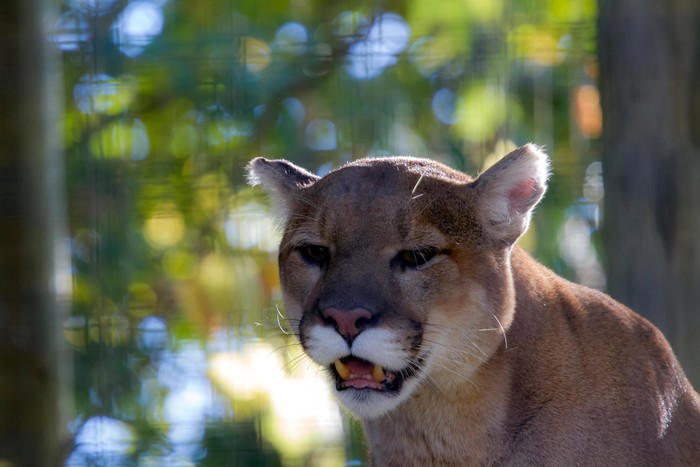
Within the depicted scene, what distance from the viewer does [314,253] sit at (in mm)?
2982

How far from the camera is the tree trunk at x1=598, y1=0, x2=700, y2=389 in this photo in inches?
132

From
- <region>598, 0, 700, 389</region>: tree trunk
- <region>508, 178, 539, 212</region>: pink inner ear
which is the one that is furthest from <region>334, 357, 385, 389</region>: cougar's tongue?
<region>598, 0, 700, 389</region>: tree trunk

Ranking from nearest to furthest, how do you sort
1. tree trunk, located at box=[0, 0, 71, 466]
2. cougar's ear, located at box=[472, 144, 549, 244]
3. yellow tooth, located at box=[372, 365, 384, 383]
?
yellow tooth, located at box=[372, 365, 384, 383] < cougar's ear, located at box=[472, 144, 549, 244] < tree trunk, located at box=[0, 0, 71, 466]

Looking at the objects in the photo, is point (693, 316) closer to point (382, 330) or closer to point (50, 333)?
point (382, 330)

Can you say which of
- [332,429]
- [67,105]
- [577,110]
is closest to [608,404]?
[332,429]

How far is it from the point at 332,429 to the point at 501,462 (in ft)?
7.39

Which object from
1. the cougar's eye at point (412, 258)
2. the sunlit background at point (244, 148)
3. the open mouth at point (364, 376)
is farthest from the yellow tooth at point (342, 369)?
the sunlit background at point (244, 148)

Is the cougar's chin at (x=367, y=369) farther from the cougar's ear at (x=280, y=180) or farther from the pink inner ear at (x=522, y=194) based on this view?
the cougar's ear at (x=280, y=180)

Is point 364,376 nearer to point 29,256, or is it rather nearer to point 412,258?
point 412,258

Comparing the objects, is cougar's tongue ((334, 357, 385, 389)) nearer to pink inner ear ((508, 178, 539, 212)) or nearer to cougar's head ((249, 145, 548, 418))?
cougar's head ((249, 145, 548, 418))

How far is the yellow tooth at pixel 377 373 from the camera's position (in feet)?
8.99

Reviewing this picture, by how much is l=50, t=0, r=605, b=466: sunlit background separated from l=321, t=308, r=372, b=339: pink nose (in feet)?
6.37

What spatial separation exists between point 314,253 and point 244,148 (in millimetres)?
2546

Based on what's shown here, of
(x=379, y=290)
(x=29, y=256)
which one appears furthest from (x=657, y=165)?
(x=29, y=256)
